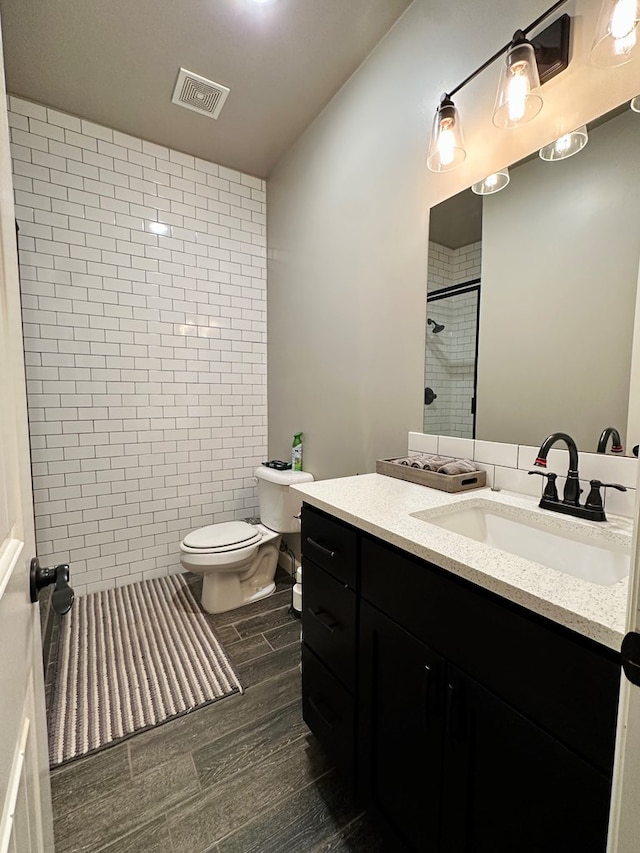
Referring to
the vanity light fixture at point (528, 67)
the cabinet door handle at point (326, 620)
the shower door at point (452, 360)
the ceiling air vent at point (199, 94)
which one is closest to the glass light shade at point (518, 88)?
the vanity light fixture at point (528, 67)

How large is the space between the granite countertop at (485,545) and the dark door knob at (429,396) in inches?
15.0

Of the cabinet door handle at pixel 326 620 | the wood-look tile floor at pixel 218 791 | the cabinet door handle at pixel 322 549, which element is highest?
the cabinet door handle at pixel 322 549

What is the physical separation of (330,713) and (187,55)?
2.81 m

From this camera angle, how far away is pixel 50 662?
1.74 metres

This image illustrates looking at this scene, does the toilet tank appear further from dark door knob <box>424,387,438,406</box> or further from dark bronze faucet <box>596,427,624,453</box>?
dark bronze faucet <box>596,427,624,453</box>

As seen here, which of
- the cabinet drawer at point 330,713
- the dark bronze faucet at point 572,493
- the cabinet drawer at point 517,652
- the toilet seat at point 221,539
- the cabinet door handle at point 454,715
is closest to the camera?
the cabinet drawer at point 517,652

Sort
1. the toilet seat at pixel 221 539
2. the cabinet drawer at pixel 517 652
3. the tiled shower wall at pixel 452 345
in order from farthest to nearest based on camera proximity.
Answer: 1. the toilet seat at pixel 221 539
2. the tiled shower wall at pixel 452 345
3. the cabinet drawer at pixel 517 652

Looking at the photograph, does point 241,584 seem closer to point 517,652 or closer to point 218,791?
point 218,791

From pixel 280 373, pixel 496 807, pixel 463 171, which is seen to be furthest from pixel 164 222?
pixel 496 807

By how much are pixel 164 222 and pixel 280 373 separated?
123 centimetres

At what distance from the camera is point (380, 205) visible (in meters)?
1.72

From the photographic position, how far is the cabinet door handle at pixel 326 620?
3.70ft

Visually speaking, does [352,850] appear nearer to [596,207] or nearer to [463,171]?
[596,207]

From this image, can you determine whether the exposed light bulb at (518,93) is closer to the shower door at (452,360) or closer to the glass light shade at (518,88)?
the glass light shade at (518,88)
